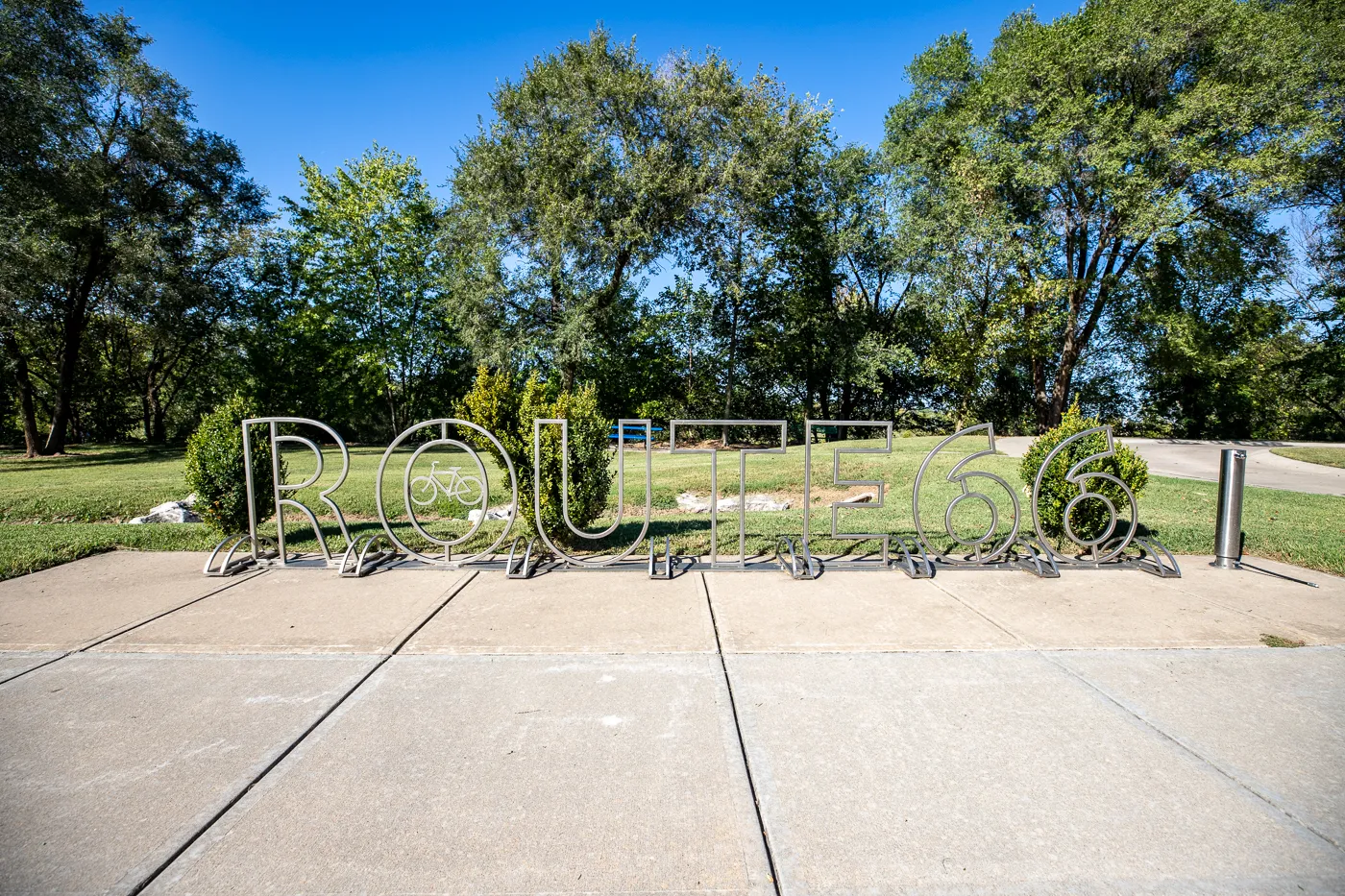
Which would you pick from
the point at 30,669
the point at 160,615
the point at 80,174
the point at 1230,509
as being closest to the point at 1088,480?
the point at 1230,509

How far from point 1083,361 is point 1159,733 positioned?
29.3m

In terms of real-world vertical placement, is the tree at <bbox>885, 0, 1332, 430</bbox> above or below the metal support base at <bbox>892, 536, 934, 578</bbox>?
above

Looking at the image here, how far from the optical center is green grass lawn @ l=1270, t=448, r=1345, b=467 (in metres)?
13.5

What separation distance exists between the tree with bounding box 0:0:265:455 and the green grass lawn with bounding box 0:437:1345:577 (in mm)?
6489

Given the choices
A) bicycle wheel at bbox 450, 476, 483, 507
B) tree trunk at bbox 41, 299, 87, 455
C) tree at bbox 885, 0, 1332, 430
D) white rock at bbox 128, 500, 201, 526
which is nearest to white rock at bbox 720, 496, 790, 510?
bicycle wheel at bbox 450, 476, 483, 507

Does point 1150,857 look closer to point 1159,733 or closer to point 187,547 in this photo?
point 1159,733

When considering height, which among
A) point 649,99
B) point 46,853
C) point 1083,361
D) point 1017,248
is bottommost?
point 46,853

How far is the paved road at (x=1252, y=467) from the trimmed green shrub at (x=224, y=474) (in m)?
13.4

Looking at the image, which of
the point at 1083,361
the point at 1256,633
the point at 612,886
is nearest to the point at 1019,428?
the point at 1083,361

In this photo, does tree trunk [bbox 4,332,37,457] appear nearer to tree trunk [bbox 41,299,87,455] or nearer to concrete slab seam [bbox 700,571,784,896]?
tree trunk [bbox 41,299,87,455]

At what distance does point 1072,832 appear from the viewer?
2014 mm

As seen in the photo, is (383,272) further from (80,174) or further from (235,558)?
(235,558)

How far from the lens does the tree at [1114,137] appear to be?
18.0m

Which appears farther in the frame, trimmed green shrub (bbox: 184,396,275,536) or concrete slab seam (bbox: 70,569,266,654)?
trimmed green shrub (bbox: 184,396,275,536)
